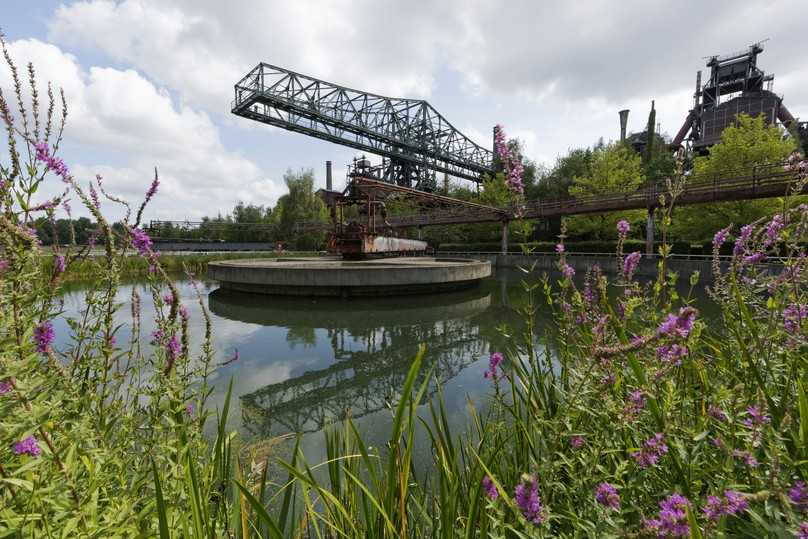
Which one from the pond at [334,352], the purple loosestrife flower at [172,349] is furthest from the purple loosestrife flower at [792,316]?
the purple loosestrife flower at [172,349]

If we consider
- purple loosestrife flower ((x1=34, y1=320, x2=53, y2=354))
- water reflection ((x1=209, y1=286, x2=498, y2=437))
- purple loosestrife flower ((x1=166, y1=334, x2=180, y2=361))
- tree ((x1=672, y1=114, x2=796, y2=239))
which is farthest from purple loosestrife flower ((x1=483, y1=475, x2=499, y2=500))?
tree ((x1=672, y1=114, x2=796, y2=239))

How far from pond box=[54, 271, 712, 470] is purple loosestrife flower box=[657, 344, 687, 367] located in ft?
3.81

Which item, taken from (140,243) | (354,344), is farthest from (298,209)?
(140,243)

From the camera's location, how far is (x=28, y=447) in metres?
0.97

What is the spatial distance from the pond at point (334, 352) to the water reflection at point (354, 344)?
0.02 meters

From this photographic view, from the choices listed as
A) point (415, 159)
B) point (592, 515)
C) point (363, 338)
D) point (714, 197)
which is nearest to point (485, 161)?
point (415, 159)

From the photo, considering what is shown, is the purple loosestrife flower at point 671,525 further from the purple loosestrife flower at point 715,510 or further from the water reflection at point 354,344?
the water reflection at point 354,344

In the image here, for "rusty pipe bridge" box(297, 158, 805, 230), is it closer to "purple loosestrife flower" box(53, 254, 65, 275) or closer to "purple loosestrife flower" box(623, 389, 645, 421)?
"purple loosestrife flower" box(623, 389, 645, 421)

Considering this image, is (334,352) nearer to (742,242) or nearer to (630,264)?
(630,264)

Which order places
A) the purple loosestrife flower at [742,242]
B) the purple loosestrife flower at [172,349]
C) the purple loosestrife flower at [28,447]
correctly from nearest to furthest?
the purple loosestrife flower at [28,447] → the purple loosestrife flower at [172,349] → the purple loosestrife flower at [742,242]

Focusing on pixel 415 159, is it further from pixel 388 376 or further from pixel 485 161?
pixel 388 376

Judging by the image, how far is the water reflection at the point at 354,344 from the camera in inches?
159

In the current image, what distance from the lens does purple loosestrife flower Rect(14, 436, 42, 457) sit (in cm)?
96

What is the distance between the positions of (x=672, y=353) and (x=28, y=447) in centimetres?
214
